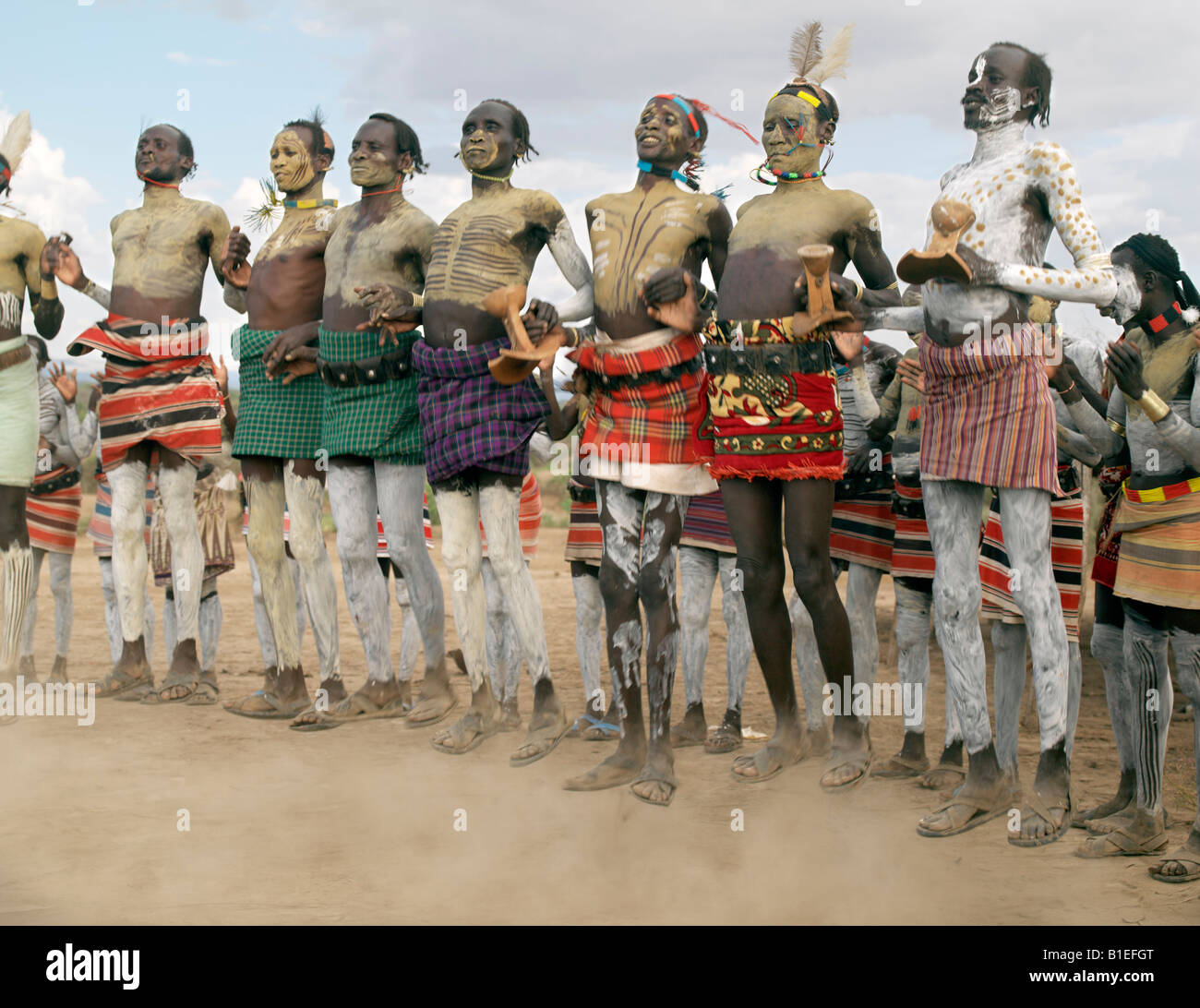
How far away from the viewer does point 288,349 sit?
6.05 meters

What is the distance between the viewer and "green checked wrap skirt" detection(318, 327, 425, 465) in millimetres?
5766

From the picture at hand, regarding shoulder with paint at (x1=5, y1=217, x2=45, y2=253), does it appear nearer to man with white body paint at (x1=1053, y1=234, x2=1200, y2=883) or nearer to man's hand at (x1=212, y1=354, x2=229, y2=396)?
man's hand at (x1=212, y1=354, x2=229, y2=396)

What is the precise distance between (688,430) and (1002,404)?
1.20 metres

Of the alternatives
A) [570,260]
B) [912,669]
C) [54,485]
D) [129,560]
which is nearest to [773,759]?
[912,669]

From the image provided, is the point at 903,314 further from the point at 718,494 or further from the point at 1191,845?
the point at 1191,845

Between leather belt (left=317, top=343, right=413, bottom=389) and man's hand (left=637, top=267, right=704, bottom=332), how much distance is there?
4.34 feet

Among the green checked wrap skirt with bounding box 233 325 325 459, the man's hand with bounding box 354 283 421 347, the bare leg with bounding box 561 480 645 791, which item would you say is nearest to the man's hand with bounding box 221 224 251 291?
the green checked wrap skirt with bounding box 233 325 325 459

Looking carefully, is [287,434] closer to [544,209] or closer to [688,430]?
[544,209]

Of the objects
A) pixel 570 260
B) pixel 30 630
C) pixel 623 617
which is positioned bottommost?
pixel 30 630

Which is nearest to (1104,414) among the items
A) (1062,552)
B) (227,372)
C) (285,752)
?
(1062,552)

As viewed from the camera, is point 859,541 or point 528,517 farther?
point 528,517

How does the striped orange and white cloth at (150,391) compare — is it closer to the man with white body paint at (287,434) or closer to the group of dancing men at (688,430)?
the group of dancing men at (688,430)

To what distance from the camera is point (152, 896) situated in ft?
12.4

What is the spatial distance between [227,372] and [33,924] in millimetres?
3910
